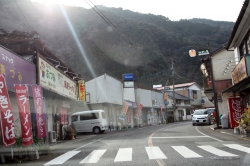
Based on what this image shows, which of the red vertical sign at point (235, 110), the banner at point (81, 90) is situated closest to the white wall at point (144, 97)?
the banner at point (81, 90)

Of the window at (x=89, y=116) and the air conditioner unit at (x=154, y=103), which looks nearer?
the window at (x=89, y=116)

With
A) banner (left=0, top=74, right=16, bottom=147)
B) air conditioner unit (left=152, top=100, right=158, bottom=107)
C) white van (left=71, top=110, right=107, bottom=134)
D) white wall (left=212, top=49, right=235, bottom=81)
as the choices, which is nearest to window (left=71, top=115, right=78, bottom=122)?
white van (left=71, top=110, right=107, bottom=134)

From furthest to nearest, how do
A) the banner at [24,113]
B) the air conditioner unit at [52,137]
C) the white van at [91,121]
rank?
the white van at [91,121] < the air conditioner unit at [52,137] < the banner at [24,113]

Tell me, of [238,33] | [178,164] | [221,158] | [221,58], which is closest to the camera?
[178,164]

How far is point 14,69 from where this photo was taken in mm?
12602

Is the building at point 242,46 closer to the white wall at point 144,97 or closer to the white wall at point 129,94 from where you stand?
the white wall at point 129,94

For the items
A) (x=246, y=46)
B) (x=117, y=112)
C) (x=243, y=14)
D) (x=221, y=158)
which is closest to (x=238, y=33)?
(x=246, y=46)

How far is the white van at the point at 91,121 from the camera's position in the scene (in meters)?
24.8

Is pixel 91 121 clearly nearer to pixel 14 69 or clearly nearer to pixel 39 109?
pixel 14 69

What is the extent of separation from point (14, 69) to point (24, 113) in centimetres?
373

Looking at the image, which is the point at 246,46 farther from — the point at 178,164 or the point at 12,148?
the point at 12,148

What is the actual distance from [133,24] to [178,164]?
5195cm

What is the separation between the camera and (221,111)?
30.6m

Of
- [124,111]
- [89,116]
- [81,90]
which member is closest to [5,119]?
[89,116]
